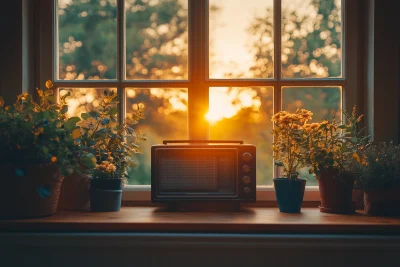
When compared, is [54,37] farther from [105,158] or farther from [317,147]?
[317,147]

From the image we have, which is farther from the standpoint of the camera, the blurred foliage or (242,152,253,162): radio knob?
the blurred foliage

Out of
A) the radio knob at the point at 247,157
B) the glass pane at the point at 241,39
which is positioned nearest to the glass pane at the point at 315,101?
the glass pane at the point at 241,39

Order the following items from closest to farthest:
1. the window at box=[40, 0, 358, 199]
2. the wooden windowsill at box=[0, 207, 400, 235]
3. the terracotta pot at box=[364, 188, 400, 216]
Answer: the wooden windowsill at box=[0, 207, 400, 235] < the terracotta pot at box=[364, 188, 400, 216] < the window at box=[40, 0, 358, 199]

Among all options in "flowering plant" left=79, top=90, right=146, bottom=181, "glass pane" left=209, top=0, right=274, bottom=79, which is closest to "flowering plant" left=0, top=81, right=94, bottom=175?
A: "flowering plant" left=79, top=90, right=146, bottom=181

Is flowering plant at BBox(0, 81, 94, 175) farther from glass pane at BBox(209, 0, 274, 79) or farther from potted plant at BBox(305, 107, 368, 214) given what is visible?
potted plant at BBox(305, 107, 368, 214)

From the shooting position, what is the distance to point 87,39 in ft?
7.06

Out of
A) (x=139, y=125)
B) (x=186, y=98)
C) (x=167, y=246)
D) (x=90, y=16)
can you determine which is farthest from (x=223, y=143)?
(x=90, y=16)

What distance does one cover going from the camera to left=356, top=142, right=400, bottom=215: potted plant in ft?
5.80

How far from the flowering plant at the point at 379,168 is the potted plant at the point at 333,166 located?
33mm

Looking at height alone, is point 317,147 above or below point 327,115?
below

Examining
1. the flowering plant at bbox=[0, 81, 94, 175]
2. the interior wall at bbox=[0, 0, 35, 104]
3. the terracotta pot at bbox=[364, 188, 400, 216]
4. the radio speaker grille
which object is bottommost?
the terracotta pot at bbox=[364, 188, 400, 216]

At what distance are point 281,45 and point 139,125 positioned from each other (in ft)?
2.47

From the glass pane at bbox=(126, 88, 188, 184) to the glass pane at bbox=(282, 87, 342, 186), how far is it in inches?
18.7

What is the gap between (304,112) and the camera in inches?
73.9
